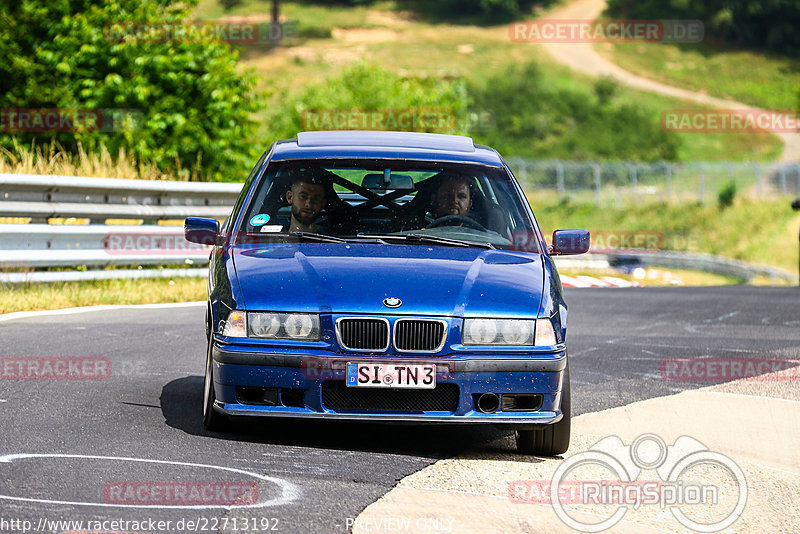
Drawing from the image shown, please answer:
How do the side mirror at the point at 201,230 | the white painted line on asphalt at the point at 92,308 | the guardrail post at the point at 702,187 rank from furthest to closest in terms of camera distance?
the guardrail post at the point at 702,187 < the white painted line on asphalt at the point at 92,308 < the side mirror at the point at 201,230

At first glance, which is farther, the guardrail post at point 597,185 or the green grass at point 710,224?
the guardrail post at point 597,185

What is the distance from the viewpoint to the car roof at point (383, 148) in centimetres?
750

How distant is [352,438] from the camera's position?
259 inches

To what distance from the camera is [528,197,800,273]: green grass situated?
44625 mm

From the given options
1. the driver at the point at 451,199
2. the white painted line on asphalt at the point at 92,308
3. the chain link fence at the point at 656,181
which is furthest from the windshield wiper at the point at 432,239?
the chain link fence at the point at 656,181

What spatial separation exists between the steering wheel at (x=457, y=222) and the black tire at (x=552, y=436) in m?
1.19

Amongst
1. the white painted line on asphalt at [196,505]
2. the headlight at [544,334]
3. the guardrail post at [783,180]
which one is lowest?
the guardrail post at [783,180]

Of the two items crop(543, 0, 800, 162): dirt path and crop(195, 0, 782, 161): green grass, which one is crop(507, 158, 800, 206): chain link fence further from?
crop(195, 0, 782, 161): green grass

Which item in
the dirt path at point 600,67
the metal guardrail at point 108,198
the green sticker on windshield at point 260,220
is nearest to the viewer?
the green sticker on windshield at point 260,220

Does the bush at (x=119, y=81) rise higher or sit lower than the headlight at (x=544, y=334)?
lower

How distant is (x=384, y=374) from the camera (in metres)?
5.96

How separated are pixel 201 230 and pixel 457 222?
1444 mm

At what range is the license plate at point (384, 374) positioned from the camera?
596cm

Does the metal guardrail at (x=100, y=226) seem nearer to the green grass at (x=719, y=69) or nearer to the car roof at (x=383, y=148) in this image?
the car roof at (x=383, y=148)
